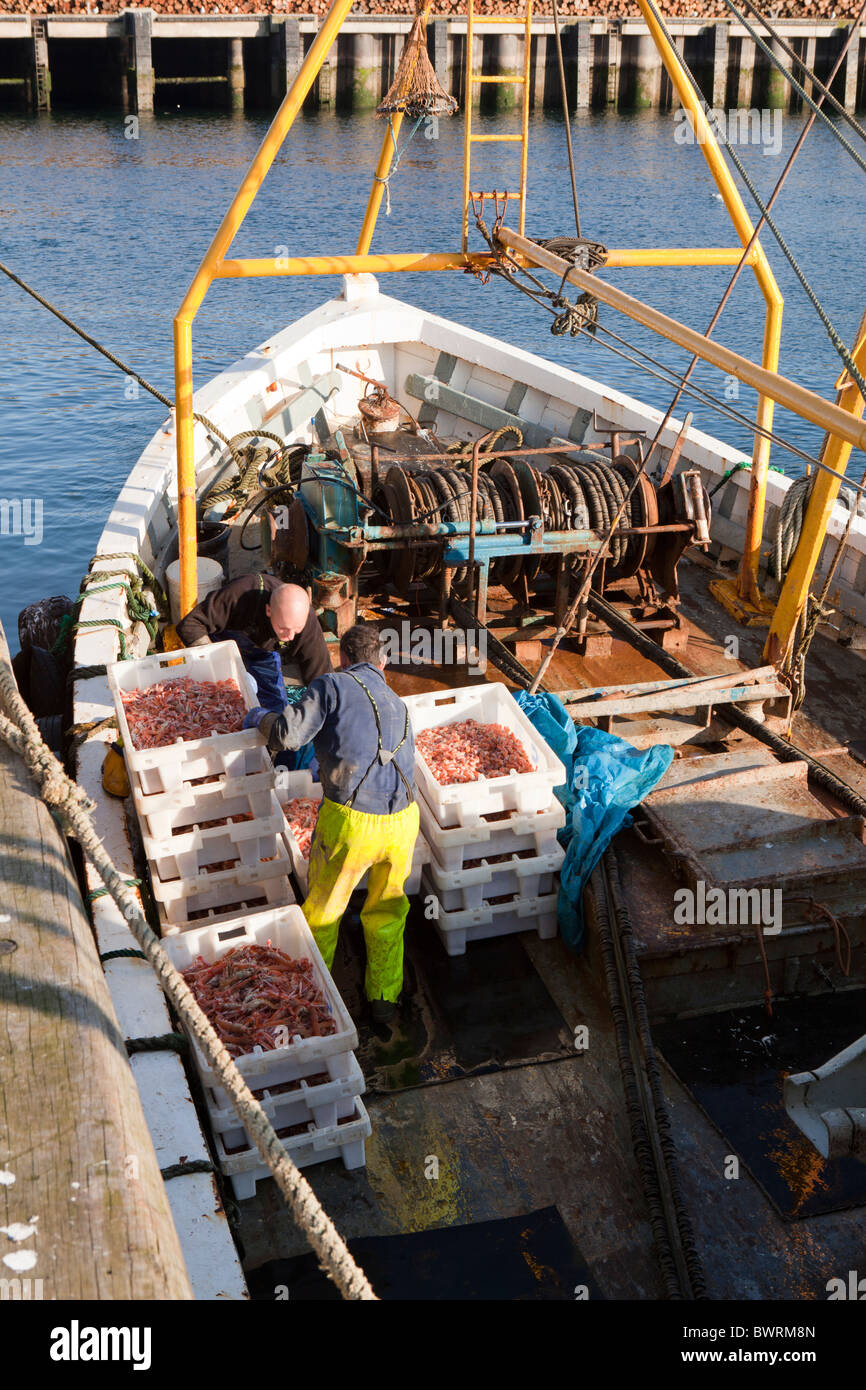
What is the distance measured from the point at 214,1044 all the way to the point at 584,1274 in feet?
8.56

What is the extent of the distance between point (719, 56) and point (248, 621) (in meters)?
53.9

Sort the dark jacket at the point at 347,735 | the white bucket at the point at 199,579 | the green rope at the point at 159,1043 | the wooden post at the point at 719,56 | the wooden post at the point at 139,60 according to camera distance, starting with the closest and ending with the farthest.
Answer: the green rope at the point at 159,1043
the dark jacket at the point at 347,735
the white bucket at the point at 199,579
the wooden post at the point at 139,60
the wooden post at the point at 719,56

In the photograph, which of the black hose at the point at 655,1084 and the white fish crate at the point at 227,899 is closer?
the black hose at the point at 655,1084

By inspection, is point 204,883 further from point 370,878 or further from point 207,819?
point 370,878

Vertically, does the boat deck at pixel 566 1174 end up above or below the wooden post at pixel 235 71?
below

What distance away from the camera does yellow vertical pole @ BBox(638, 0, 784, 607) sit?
329 inches

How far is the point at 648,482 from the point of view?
369 inches

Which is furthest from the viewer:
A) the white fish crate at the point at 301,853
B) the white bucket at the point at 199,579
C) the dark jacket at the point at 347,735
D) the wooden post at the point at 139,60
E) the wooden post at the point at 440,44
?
the wooden post at the point at 440,44

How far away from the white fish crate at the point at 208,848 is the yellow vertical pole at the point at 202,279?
2.89 m

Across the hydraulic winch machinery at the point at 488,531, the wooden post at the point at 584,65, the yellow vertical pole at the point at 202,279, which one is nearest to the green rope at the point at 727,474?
the hydraulic winch machinery at the point at 488,531

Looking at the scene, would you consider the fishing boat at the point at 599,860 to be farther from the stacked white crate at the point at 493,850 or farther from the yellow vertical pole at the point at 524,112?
the yellow vertical pole at the point at 524,112

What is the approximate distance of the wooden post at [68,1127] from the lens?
1.96 metres

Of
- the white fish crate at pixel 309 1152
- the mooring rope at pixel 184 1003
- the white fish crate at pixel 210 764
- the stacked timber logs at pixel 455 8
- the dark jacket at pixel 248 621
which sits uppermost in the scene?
the stacked timber logs at pixel 455 8

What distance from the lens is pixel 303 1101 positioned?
5.08 meters
